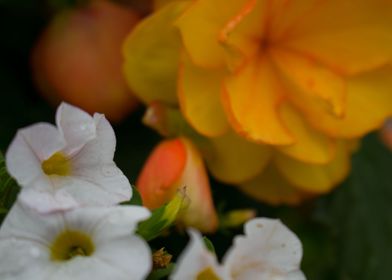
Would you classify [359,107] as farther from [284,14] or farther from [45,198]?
[45,198]

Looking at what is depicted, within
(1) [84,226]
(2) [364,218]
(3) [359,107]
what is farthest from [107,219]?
(2) [364,218]

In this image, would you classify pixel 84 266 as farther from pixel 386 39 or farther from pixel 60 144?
pixel 386 39

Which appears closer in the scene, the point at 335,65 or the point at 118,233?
the point at 118,233

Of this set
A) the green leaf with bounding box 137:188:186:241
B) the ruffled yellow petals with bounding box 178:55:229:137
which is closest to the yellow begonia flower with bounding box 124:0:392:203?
the ruffled yellow petals with bounding box 178:55:229:137

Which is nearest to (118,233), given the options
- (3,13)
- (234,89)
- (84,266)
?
(84,266)

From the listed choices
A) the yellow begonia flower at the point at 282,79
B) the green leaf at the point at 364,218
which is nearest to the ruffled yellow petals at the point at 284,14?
the yellow begonia flower at the point at 282,79

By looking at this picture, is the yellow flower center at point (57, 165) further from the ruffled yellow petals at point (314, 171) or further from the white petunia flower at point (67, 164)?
the ruffled yellow petals at point (314, 171)

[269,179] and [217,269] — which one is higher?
[217,269]
